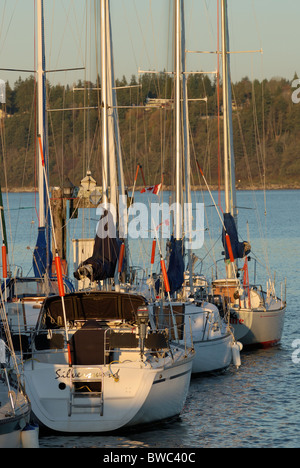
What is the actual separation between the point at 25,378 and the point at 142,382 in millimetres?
2066

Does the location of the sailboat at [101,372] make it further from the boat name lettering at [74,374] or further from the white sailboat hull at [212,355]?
the white sailboat hull at [212,355]

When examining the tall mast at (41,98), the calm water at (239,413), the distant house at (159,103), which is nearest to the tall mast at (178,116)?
the distant house at (159,103)

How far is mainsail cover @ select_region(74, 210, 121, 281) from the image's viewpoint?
21.9 m

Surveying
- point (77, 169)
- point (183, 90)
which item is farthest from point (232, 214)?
point (77, 169)

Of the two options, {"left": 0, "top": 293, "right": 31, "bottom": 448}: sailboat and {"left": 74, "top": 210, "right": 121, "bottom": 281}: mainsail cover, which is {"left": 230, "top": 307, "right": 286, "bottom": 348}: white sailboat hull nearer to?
{"left": 74, "top": 210, "right": 121, "bottom": 281}: mainsail cover

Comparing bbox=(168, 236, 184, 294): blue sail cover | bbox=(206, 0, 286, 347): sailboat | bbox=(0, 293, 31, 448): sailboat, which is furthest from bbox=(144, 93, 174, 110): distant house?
bbox=(0, 293, 31, 448): sailboat

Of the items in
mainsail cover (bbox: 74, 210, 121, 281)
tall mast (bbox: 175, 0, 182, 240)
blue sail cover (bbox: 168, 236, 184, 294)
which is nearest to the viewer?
mainsail cover (bbox: 74, 210, 121, 281)

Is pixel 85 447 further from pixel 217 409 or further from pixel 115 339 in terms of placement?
pixel 217 409

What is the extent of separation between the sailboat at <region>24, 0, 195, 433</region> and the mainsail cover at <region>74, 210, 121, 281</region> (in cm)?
114

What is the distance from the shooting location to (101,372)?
1808 centimetres

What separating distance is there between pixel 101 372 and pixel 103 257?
185 inches

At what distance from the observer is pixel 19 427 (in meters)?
15.0

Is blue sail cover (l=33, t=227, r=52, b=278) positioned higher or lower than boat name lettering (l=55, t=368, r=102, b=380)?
Result: higher

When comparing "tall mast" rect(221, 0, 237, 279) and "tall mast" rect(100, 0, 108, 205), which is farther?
"tall mast" rect(221, 0, 237, 279)
